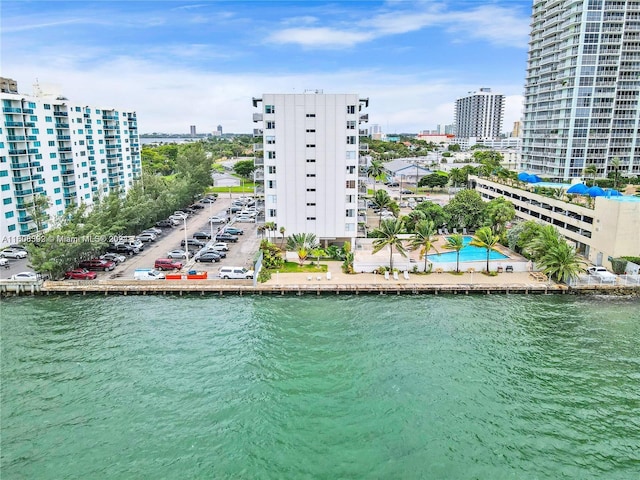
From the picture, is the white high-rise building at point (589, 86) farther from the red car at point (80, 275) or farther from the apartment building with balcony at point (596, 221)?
the red car at point (80, 275)

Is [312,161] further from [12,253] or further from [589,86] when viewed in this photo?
[589,86]

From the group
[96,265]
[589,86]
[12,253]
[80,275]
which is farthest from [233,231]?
[589,86]

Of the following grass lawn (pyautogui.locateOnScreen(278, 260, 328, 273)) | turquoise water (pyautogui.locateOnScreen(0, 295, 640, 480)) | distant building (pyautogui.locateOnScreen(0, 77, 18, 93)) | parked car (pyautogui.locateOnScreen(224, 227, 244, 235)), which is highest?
distant building (pyautogui.locateOnScreen(0, 77, 18, 93))

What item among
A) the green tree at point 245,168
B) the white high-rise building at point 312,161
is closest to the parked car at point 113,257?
the white high-rise building at point 312,161

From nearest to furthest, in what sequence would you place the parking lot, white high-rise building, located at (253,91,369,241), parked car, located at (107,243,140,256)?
the parking lot, white high-rise building, located at (253,91,369,241), parked car, located at (107,243,140,256)

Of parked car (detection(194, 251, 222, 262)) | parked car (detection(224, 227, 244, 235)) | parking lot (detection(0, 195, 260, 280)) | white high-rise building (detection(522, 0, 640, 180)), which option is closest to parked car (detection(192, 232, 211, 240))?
parking lot (detection(0, 195, 260, 280))

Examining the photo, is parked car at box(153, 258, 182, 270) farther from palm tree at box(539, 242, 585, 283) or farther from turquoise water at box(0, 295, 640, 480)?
palm tree at box(539, 242, 585, 283)

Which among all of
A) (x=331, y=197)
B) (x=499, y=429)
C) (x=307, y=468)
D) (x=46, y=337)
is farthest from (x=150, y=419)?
(x=331, y=197)
